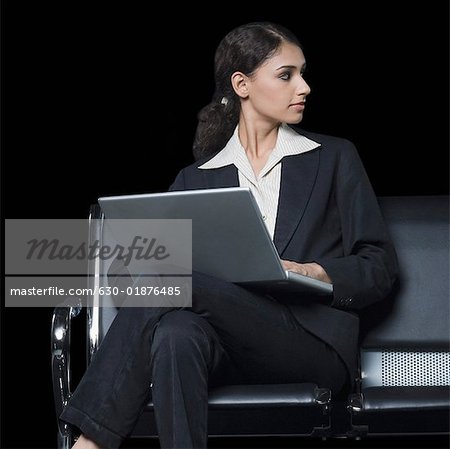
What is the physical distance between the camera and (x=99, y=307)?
10.5 ft

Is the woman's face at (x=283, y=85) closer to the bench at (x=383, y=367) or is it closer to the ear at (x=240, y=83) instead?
the ear at (x=240, y=83)

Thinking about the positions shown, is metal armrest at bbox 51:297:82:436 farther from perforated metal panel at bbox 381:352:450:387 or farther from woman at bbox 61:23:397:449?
perforated metal panel at bbox 381:352:450:387

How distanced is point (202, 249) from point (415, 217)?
764 millimetres

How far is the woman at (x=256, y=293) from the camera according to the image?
104 inches

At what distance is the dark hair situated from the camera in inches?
126

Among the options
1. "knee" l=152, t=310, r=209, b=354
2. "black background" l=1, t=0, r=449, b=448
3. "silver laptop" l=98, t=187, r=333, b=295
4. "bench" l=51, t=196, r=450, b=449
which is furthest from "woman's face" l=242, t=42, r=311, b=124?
"black background" l=1, t=0, r=449, b=448

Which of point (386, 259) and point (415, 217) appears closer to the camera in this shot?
point (386, 259)

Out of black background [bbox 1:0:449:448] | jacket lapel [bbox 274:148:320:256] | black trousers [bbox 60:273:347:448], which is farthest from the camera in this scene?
black background [bbox 1:0:449:448]

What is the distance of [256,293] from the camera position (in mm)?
2838

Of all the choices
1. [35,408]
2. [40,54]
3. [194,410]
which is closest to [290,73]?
[194,410]

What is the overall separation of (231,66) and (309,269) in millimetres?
678

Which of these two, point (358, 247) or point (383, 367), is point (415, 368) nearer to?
point (383, 367)

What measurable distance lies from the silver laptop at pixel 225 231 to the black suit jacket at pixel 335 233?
10 cm

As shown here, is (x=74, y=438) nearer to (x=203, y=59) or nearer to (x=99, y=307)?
(x=99, y=307)
